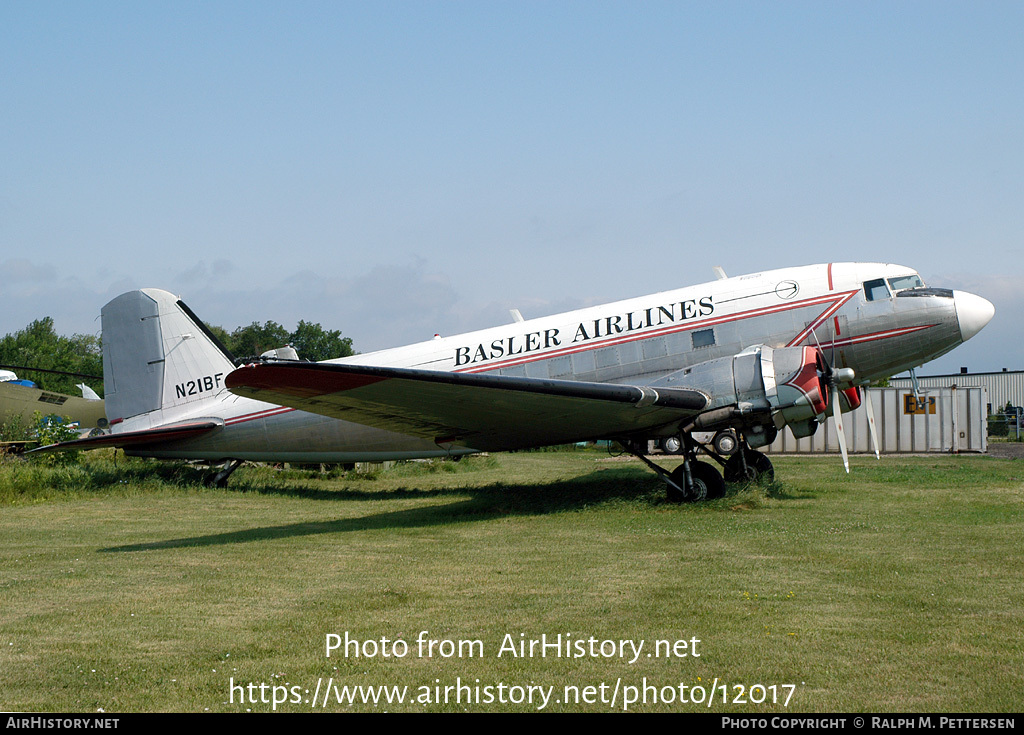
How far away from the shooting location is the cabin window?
14594 mm

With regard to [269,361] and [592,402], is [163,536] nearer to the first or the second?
[269,361]

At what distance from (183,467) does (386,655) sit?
16825 millimetres

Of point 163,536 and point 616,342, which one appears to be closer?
point 163,536


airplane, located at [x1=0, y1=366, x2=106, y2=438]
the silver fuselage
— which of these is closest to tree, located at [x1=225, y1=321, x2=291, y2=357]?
airplane, located at [x1=0, y1=366, x2=106, y2=438]

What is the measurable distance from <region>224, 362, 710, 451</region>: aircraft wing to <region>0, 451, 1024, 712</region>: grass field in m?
1.46

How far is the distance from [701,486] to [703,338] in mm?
2690

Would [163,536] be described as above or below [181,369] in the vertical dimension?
below

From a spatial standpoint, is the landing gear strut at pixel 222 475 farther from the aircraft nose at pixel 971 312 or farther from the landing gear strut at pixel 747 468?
Result: the aircraft nose at pixel 971 312

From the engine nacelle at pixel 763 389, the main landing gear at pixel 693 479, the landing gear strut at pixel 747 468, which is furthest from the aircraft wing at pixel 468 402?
the landing gear strut at pixel 747 468

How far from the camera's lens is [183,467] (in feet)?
67.9

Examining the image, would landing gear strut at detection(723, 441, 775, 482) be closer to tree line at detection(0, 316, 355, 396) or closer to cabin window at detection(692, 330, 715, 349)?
cabin window at detection(692, 330, 715, 349)

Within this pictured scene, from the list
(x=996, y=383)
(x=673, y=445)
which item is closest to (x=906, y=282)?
(x=673, y=445)

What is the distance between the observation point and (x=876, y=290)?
563 inches
